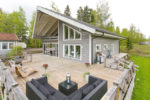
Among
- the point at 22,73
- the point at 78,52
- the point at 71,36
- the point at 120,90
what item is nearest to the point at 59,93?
the point at 120,90

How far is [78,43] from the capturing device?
7.41 m

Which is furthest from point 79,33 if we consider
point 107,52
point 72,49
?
point 107,52

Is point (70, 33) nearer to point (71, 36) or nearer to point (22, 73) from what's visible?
point (71, 36)

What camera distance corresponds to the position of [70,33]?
809 cm

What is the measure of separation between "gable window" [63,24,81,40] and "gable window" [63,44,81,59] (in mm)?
816

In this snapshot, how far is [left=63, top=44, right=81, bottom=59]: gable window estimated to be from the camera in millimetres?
7552

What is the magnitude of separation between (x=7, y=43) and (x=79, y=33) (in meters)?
13.5

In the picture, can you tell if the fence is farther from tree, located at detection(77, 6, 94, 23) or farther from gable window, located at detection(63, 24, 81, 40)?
tree, located at detection(77, 6, 94, 23)

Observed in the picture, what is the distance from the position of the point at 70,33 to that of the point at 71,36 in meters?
0.36

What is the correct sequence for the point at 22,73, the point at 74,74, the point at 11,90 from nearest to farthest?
the point at 11,90 < the point at 22,73 < the point at 74,74

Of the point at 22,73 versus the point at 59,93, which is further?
the point at 22,73

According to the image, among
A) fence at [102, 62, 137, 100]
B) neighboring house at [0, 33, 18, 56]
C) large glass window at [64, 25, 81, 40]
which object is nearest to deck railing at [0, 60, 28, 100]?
fence at [102, 62, 137, 100]

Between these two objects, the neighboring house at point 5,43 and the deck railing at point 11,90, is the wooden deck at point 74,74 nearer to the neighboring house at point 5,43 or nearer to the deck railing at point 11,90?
the deck railing at point 11,90

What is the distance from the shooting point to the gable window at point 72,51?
7.55m
